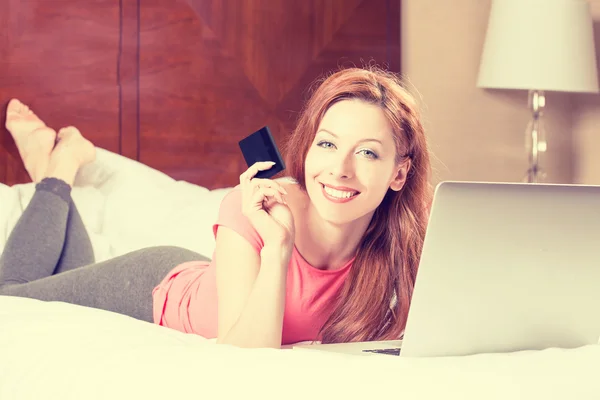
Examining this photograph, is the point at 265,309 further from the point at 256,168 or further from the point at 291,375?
the point at 291,375

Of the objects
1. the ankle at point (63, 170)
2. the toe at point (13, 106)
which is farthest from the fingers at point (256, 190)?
the toe at point (13, 106)

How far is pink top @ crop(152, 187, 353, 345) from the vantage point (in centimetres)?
143

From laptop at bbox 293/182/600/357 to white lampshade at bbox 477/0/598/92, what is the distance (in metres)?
1.81

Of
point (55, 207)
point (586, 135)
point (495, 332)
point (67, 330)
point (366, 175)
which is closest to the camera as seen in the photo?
point (495, 332)

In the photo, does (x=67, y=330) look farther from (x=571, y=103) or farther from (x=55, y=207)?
(x=571, y=103)

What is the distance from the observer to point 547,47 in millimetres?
2688

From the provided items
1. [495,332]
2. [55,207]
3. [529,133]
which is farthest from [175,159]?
[495,332]

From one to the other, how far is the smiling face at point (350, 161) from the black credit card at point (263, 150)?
3.9 inches

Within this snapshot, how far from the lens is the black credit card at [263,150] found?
131cm

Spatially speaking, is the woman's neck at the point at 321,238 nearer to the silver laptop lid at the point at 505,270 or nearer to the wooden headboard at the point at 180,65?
the silver laptop lid at the point at 505,270

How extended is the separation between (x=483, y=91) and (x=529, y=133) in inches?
13.5

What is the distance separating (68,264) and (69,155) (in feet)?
1.30

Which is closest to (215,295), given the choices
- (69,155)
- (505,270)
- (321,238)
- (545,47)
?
(321,238)

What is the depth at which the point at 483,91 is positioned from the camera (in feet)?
10.5
